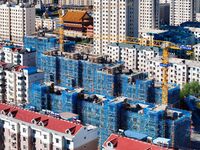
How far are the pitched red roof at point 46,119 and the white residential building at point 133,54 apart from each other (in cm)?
1644

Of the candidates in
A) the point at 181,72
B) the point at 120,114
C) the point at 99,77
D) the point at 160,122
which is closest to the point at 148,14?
the point at 181,72

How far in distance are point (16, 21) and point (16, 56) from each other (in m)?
11.7

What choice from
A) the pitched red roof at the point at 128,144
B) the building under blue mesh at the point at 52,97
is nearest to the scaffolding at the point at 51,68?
the building under blue mesh at the point at 52,97

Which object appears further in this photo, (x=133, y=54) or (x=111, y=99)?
(x=133, y=54)

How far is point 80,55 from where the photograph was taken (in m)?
32.7

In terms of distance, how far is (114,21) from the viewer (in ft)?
128

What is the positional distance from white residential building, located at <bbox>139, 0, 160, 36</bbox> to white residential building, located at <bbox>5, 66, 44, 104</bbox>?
18646mm

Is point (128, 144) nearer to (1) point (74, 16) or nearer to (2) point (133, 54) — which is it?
(2) point (133, 54)

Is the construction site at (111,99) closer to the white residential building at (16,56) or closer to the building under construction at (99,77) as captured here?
A: the building under construction at (99,77)

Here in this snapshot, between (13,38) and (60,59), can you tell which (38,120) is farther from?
(13,38)

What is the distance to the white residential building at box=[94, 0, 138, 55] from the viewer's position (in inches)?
1519

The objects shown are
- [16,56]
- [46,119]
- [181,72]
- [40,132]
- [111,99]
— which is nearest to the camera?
[40,132]

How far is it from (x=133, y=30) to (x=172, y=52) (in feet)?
11.7

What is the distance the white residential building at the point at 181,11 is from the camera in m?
50.6
